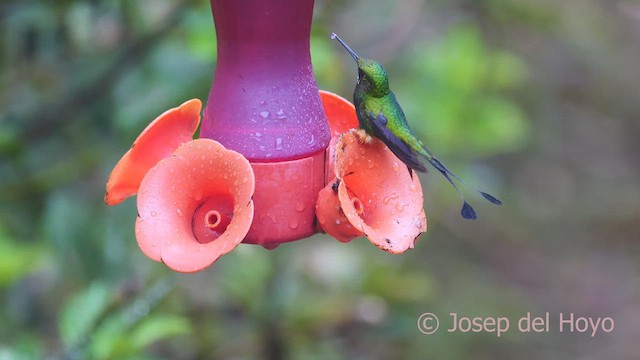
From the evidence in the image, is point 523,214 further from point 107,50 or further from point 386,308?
point 107,50

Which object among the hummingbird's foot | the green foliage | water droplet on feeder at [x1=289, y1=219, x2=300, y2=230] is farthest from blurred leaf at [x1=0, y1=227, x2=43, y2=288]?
the green foliage

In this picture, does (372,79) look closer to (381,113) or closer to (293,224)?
(381,113)

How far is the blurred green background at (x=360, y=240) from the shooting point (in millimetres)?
2666

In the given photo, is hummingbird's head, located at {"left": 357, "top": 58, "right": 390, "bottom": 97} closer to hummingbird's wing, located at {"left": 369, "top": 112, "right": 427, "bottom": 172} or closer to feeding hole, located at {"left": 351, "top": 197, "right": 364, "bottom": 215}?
hummingbird's wing, located at {"left": 369, "top": 112, "right": 427, "bottom": 172}

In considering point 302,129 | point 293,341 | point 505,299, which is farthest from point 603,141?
point 302,129

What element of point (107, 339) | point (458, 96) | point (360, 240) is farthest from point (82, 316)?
point (360, 240)

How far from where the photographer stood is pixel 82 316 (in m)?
2.18

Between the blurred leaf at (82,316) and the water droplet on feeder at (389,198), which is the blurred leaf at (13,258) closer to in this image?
the blurred leaf at (82,316)

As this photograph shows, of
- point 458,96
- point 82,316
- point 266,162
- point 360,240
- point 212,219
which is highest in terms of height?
point 266,162

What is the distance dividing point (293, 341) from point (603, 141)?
393cm

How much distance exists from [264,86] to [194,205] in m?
0.28

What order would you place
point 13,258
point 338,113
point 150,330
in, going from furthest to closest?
1. point 13,258
2. point 150,330
3. point 338,113

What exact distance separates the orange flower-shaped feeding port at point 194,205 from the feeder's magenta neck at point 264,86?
92 mm

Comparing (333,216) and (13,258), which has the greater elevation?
(333,216)
